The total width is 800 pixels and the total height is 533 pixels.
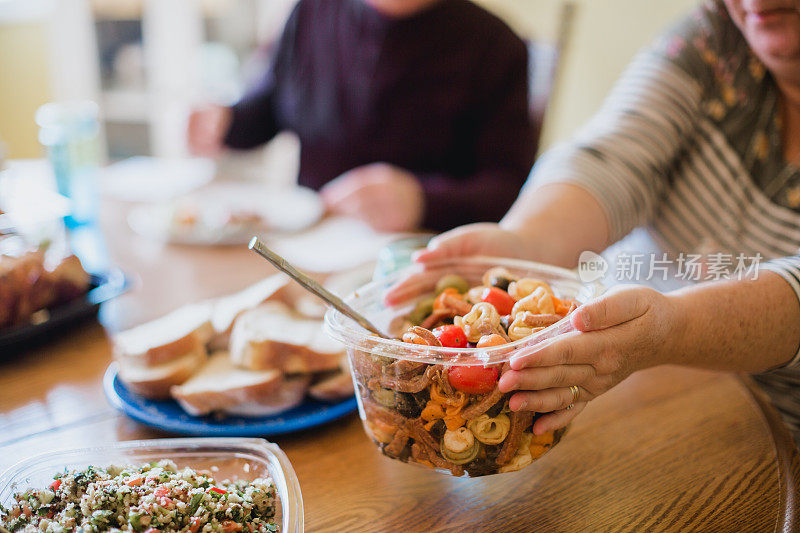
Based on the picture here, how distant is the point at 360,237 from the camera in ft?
4.94

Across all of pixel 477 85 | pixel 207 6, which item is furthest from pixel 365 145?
pixel 207 6

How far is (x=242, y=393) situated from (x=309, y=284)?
0.22 m

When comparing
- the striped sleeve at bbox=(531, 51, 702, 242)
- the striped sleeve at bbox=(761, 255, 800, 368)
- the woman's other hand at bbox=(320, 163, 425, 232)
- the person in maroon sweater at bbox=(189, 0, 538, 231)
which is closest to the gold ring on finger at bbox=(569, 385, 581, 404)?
the striped sleeve at bbox=(761, 255, 800, 368)

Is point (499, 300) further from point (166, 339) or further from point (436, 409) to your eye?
point (166, 339)

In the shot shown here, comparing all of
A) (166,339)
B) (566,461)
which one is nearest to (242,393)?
(166,339)

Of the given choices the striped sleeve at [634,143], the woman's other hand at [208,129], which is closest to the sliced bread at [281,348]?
the striped sleeve at [634,143]

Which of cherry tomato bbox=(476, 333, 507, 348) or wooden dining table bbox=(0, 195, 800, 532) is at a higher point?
cherry tomato bbox=(476, 333, 507, 348)

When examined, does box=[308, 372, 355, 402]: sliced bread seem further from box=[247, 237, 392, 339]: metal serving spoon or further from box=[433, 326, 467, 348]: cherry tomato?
box=[433, 326, 467, 348]: cherry tomato

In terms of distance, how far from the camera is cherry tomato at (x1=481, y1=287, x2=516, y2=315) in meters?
0.72

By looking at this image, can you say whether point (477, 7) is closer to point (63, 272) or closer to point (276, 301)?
point (276, 301)

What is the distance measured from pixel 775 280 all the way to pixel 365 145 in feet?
4.44

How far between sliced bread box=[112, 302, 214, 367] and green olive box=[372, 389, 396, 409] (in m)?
0.37

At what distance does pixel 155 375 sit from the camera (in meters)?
0.86

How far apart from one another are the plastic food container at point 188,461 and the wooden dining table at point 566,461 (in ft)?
0.17
